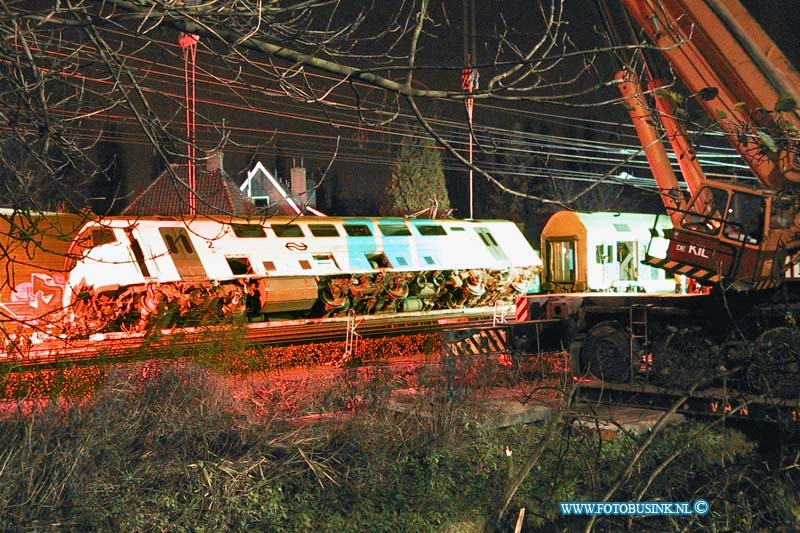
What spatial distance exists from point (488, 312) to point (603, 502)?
1601 cm

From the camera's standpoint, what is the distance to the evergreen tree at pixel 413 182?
1986 inches

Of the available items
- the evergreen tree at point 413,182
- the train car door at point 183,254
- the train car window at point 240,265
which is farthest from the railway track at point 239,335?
the evergreen tree at point 413,182

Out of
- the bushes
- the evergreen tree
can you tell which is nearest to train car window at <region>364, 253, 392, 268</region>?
the bushes

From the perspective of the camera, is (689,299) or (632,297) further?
(632,297)

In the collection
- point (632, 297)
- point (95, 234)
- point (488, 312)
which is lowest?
point (488, 312)

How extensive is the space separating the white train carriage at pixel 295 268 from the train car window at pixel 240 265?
0.02 metres

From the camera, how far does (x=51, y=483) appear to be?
5.92m

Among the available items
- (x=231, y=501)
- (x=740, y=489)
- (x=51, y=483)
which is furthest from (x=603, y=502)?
(x=51, y=483)

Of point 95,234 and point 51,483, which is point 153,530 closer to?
point 51,483

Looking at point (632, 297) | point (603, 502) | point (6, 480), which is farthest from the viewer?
point (632, 297)

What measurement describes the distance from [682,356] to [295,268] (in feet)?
29.3

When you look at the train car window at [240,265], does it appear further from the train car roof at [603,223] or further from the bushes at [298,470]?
the train car roof at [603,223]

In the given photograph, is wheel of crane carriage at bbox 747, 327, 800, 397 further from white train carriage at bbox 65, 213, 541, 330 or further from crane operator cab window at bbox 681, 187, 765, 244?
white train carriage at bbox 65, 213, 541, 330

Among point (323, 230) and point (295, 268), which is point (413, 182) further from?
point (295, 268)
